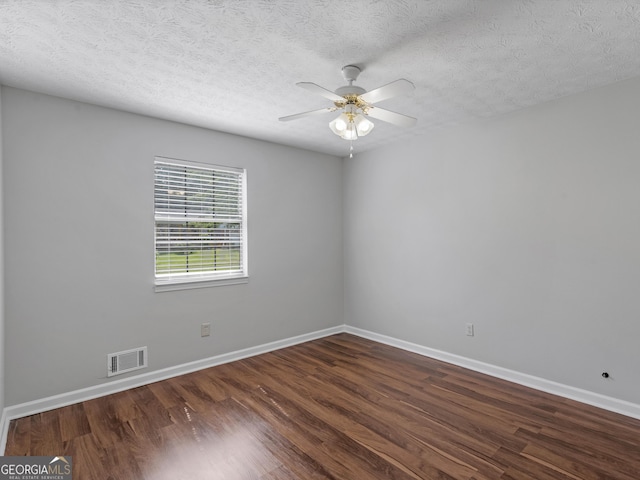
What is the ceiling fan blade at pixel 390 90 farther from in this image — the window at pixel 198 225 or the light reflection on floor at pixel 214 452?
the light reflection on floor at pixel 214 452

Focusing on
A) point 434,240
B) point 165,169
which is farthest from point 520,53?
point 165,169

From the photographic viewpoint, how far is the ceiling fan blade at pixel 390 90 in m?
1.91

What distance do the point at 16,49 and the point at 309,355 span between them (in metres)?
3.50

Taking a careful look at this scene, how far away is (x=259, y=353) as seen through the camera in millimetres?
3959

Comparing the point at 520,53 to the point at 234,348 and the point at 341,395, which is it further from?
the point at 234,348

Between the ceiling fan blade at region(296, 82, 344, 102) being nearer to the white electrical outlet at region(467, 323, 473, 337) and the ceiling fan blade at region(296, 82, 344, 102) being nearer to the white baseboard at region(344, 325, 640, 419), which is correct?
the white electrical outlet at region(467, 323, 473, 337)

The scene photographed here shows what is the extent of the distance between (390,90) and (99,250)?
2.66 metres

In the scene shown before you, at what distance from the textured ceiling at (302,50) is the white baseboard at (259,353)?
240 centimetres

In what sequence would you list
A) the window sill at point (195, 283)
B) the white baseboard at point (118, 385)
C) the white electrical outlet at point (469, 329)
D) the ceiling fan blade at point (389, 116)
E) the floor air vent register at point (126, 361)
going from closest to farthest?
1. the ceiling fan blade at point (389, 116)
2. the white baseboard at point (118, 385)
3. the floor air vent register at point (126, 361)
4. the window sill at point (195, 283)
5. the white electrical outlet at point (469, 329)

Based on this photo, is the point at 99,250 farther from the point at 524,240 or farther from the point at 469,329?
the point at 524,240

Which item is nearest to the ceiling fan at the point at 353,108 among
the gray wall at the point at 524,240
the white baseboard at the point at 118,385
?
the gray wall at the point at 524,240

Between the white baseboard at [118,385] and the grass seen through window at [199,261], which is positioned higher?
the grass seen through window at [199,261]

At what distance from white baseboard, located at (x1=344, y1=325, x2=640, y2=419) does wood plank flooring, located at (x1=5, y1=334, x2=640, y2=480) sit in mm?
85

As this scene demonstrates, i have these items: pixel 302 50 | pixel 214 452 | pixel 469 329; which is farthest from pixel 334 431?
pixel 302 50
